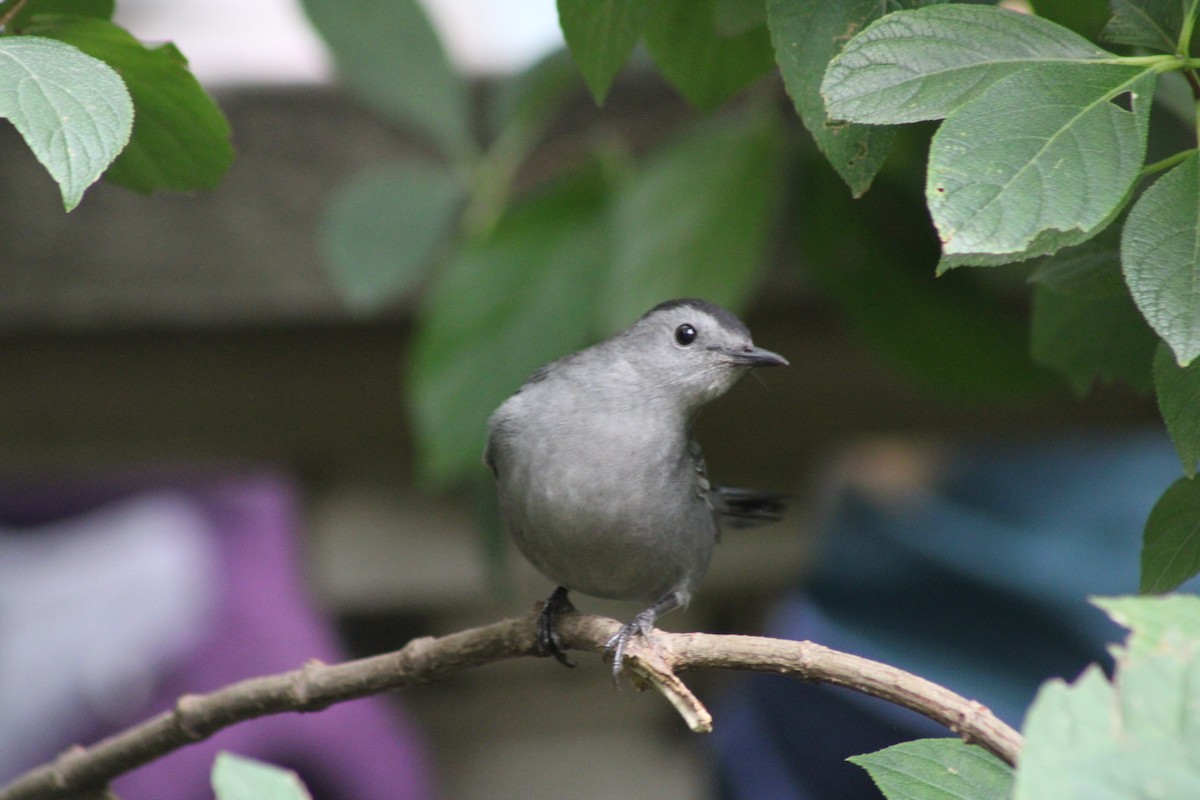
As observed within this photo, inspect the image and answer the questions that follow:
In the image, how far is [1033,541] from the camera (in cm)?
175

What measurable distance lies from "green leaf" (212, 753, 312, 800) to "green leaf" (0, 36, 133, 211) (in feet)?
0.76

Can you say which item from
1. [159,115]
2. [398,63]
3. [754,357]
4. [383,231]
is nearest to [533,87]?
[398,63]

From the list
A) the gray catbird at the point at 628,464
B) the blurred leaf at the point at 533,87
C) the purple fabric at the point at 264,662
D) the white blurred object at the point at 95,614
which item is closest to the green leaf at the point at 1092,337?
the gray catbird at the point at 628,464

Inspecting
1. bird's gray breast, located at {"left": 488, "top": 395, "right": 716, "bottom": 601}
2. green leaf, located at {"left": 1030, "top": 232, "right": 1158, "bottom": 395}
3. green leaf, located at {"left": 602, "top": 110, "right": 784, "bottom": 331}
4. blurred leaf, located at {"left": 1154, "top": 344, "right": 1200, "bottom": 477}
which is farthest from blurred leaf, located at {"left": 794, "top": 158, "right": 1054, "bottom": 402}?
blurred leaf, located at {"left": 1154, "top": 344, "right": 1200, "bottom": 477}

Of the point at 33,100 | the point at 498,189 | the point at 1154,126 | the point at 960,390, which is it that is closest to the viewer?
the point at 33,100

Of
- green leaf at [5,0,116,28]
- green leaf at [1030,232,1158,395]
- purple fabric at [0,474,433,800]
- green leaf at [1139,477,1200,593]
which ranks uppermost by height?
green leaf at [5,0,116,28]

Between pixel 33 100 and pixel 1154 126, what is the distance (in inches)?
23.1

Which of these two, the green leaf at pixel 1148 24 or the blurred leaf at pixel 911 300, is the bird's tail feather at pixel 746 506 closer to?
the blurred leaf at pixel 911 300

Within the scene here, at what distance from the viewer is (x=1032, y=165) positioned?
0.50m

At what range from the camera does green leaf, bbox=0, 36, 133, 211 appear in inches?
20.4

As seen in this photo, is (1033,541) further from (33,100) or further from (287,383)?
(33,100)

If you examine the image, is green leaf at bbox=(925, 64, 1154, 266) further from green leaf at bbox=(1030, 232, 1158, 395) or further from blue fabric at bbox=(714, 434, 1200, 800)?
blue fabric at bbox=(714, 434, 1200, 800)

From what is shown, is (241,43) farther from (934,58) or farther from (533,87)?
(934,58)

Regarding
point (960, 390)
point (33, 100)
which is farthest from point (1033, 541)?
point (33, 100)
